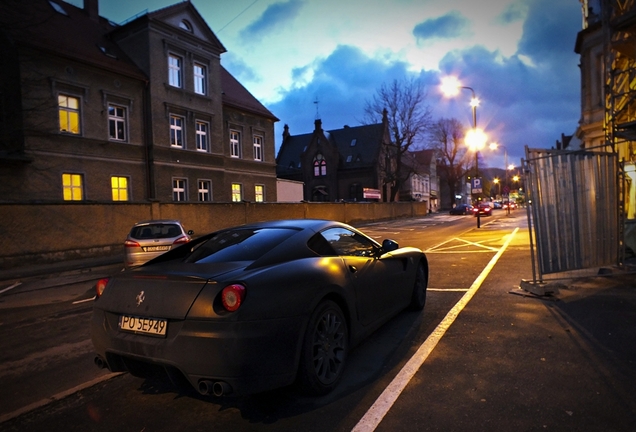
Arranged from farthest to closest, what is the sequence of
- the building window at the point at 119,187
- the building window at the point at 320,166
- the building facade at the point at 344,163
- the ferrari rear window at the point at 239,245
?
the building window at the point at 320,166, the building facade at the point at 344,163, the building window at the point at 119,187, the ferrari rear window at the point at 239,245

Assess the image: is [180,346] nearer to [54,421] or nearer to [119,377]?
[54,421]

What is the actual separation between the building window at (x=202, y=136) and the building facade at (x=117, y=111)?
9 cm

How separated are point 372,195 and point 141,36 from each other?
2957cm

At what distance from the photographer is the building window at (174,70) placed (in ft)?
82.7

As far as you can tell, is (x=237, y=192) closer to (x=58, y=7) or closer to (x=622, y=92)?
(x=58, y=7)

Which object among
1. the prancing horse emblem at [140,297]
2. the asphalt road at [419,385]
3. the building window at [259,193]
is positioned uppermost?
the building window at [259,193]

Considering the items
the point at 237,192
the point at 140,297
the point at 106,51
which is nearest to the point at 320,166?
the point at 237,192

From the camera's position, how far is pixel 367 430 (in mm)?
2775

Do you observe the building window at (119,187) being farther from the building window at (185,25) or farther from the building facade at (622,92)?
the building facade at (622,92)

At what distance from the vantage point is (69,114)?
20.6m

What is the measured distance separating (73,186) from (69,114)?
12.0 feet

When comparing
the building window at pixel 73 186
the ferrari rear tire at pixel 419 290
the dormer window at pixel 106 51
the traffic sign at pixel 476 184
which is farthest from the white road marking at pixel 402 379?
the dormer window at pixel 106 51

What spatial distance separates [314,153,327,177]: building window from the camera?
5812 centimetres

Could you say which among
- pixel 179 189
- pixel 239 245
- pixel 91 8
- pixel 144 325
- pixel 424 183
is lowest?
pixel 144 325
